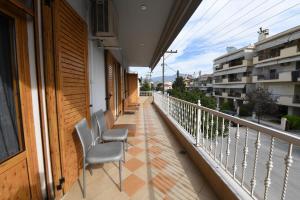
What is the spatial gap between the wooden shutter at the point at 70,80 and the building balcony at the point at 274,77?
21011 mm

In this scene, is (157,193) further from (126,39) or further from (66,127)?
(126,39)

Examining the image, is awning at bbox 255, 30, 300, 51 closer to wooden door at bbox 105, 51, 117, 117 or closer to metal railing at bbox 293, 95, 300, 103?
metal railing at bbox 293, 95, 300, 103

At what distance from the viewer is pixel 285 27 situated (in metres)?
16.8

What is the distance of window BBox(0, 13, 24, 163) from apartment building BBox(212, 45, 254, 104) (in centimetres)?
2691

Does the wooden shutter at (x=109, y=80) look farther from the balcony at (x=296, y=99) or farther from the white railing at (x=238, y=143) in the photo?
the balcony at (x=296, y=99)

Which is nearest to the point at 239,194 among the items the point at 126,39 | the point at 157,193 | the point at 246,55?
the point at 157,193

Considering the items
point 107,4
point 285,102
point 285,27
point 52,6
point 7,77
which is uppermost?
point 285,27

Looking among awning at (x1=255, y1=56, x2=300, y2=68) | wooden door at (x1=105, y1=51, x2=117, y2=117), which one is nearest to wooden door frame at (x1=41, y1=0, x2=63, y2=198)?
wooden door at (x1=105, y1=51, x2=117, y2=117)

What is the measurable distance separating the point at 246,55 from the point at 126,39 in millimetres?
24805

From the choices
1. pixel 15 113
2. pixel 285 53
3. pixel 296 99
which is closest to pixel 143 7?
pixel 15 113

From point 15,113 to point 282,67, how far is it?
23.4 m

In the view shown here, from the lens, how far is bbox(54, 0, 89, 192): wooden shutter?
61.1 inches

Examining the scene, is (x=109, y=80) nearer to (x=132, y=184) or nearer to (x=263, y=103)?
(x=132, y=184)

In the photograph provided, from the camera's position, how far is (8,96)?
1163 millimetres
